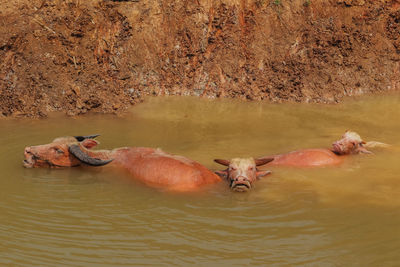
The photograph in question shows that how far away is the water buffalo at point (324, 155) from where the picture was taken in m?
8.36

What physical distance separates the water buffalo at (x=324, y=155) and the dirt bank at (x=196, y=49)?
480cm

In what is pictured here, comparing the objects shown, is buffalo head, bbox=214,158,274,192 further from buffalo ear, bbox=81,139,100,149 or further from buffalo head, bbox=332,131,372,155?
buffalo ear, bbox=81,139,100,149

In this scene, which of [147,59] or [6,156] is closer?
[6,156]

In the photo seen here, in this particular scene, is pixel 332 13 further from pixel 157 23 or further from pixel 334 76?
pixel 157 23

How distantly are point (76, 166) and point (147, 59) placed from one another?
245 inches

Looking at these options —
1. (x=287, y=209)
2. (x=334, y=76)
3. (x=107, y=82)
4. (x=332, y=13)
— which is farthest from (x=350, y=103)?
(x=287, y=209)

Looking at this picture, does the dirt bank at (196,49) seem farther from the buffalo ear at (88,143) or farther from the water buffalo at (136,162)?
the water buffalo at (136,162)

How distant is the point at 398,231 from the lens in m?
5.59

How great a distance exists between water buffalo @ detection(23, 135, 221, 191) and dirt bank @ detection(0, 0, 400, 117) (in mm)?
4095

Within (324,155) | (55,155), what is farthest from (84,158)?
(324,155)

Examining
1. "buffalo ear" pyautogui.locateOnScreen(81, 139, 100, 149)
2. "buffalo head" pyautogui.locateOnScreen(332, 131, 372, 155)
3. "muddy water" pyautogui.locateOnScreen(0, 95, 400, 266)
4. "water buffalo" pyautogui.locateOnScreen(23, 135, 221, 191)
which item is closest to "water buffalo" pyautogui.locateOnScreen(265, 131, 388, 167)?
"buffalo head" pyautogui.locateOnScreen(332, 131, 372, 155)

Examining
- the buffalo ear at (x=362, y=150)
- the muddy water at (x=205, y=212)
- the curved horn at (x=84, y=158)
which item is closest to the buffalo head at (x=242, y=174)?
the muddy water at (x=205, y=212)

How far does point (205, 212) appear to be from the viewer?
6.35m

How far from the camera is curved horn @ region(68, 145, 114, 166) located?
26.1 feet
